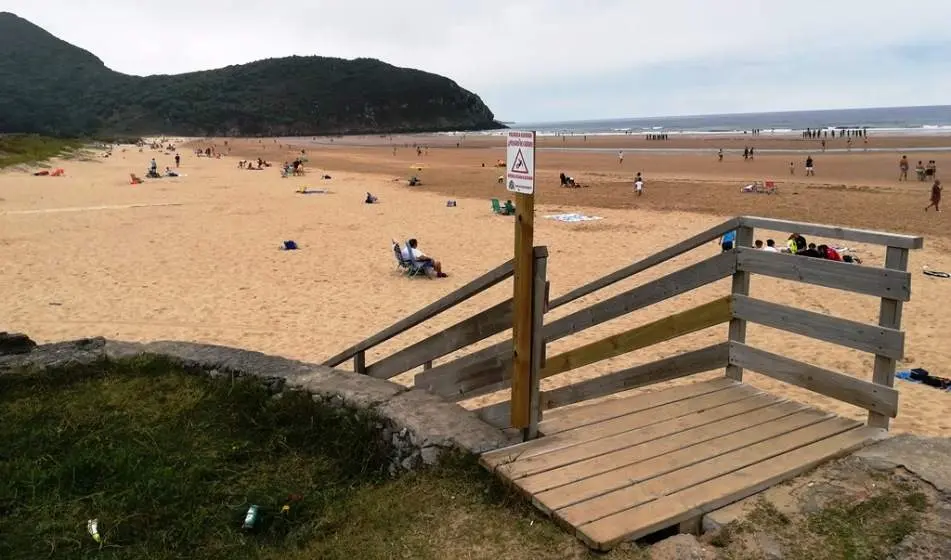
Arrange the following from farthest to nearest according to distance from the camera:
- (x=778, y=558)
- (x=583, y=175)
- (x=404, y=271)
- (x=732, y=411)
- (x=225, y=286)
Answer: (x=583, y=175) < (x=404, y=271) < (x=225, y=286) < (x=732, y=411) < (x=778, y=558)

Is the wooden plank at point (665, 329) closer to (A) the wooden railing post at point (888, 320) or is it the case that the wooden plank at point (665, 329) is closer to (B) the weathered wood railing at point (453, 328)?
(B) the weathered wood railing at point (453, 328)

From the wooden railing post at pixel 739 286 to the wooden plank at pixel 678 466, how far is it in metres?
0.64

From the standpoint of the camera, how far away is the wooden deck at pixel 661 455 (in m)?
2.86

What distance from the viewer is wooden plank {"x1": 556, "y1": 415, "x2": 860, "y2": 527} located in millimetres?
2857

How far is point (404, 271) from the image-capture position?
1149 centimetres

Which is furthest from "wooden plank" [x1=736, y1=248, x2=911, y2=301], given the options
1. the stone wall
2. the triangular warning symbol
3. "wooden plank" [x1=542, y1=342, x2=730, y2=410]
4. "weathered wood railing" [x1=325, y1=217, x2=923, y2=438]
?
the stone wall

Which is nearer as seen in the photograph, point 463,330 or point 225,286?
point 463,330

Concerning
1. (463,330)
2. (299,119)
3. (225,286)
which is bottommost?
(225,286)

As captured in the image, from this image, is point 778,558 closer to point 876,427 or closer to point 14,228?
point 876,427

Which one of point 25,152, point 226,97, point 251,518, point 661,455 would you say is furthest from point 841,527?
point 226,97

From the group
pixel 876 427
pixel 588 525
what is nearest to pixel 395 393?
pixel 588 525

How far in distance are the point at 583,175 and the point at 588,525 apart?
29.5 metres

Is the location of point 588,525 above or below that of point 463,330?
below

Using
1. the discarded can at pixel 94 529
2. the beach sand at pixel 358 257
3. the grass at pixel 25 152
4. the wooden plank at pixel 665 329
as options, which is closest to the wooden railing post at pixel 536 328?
the wooden plank at pixel 665 329
